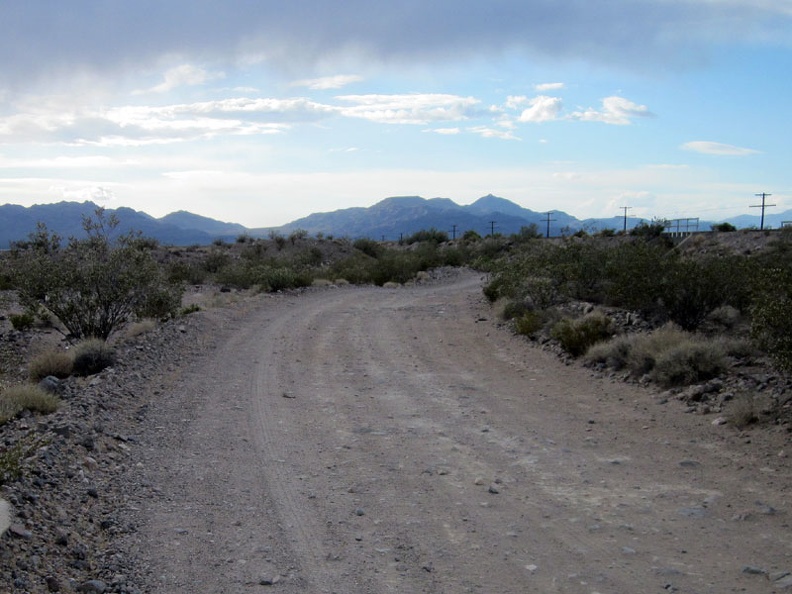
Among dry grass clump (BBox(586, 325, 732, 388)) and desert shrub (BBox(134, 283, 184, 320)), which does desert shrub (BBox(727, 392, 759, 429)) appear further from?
desert shrub (BBox(134, 283, 184, 320))

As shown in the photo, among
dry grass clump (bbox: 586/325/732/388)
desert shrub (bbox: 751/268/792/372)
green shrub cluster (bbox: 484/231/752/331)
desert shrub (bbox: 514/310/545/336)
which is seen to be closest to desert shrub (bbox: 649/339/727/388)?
dry grass clump (bbox: 586/325/732/388)

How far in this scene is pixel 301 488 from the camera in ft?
25.7

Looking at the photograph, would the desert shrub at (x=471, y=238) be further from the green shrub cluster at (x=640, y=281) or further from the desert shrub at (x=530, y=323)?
the desert shrub at (x=530, y=323)

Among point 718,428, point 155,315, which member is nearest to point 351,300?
point 155,315

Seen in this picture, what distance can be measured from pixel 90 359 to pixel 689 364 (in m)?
11.2

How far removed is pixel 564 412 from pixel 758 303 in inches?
127

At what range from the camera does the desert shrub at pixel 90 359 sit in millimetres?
14547

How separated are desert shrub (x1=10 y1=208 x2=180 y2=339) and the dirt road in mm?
5630

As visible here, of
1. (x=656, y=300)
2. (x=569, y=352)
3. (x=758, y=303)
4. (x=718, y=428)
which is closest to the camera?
(x=718, y=428)

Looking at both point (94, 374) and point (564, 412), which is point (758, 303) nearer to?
point (564, 412)

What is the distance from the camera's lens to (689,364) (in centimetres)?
1198

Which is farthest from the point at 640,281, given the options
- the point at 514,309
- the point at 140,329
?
the point at 140,329

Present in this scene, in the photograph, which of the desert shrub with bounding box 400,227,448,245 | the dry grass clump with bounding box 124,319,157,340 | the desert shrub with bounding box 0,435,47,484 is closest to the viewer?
the desert shrub with bounding box 0,435,47,484

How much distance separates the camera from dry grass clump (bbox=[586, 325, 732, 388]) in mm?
11828
